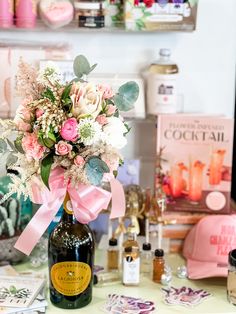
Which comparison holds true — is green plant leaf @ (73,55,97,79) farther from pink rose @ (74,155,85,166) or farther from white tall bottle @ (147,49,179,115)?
white tall bottle @ (147,49,179,115)

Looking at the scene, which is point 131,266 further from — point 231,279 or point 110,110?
point 110,110

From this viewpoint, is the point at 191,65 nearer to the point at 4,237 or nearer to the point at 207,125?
the point at 207,125

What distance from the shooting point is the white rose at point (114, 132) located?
4.80 feet

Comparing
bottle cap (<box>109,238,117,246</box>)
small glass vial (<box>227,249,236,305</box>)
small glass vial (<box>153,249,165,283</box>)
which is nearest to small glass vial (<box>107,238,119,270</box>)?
bottle cap (<box>109,238,117,246</box>)

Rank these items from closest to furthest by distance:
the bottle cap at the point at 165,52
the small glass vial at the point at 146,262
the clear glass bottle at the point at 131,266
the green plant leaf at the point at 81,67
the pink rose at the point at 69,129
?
the pink rose at the point at 69,129, the green plant leaf at the point at 81,67, the clear glass bottle at the point at 131,266, the small glass vial at the point at 146,262, the bottle cap at the point at 165,52

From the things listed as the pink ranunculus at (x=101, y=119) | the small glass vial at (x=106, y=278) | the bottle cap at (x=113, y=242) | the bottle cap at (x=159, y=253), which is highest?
the pink ranunculus at (x=101, y=119)

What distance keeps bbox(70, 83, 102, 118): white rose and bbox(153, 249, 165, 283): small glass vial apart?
457 millimetres

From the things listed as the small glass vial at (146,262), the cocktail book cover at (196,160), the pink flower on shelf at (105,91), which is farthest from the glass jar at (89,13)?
the small glass vial at (146,262)

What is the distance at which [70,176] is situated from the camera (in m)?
1.50

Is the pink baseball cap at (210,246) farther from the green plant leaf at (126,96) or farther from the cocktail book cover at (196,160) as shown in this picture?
the green plant leaf at (126,96)

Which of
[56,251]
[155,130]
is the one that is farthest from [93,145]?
[155,130]

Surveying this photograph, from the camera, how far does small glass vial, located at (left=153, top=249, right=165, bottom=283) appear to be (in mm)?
1733

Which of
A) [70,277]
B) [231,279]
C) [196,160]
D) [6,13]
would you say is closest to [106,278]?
[70,277]

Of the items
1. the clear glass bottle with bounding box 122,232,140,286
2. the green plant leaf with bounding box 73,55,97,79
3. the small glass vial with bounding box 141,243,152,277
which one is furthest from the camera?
the small glass vial with bounding box 141,243,152,277
